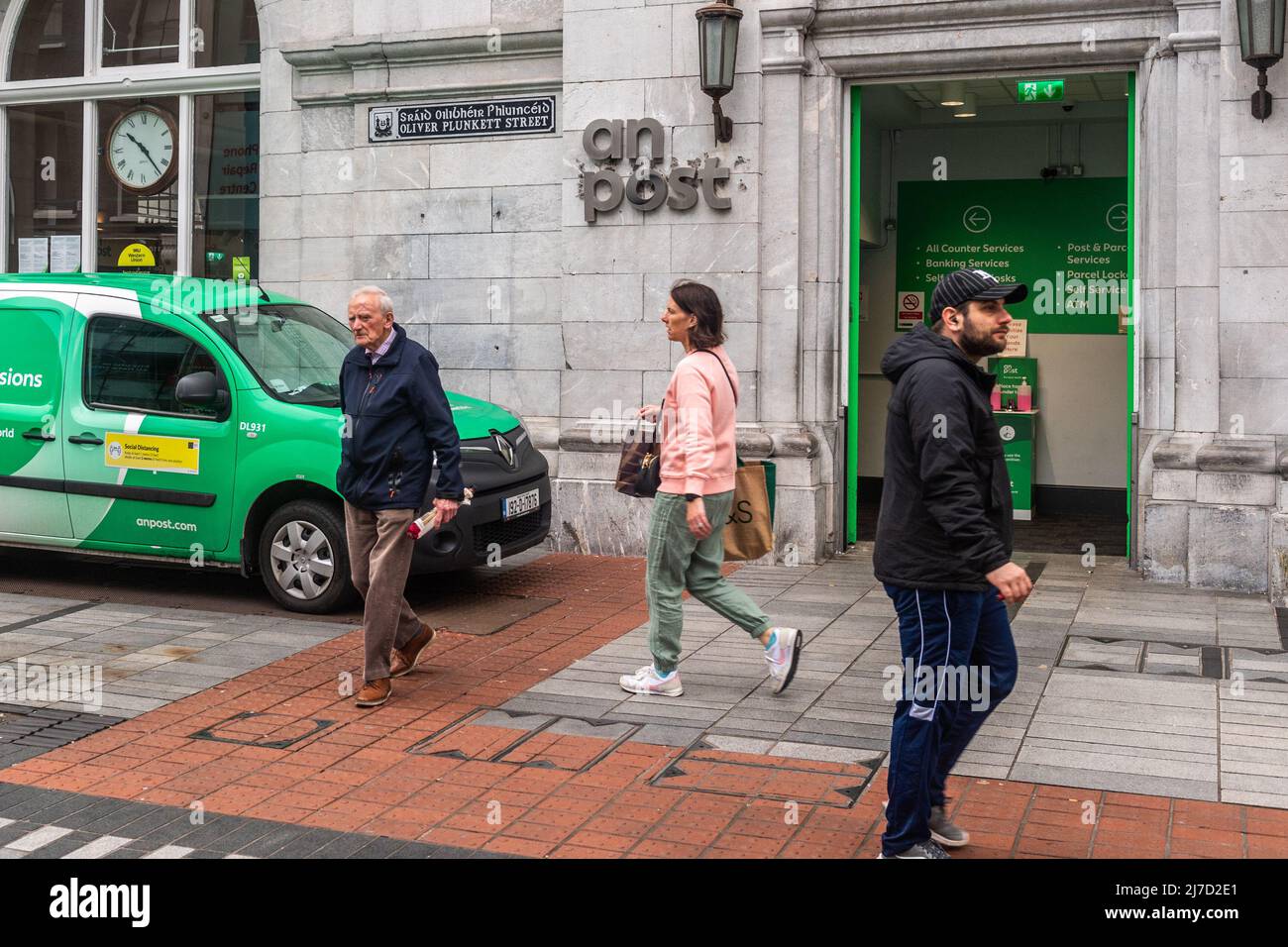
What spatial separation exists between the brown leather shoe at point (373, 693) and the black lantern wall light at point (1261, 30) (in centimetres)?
655

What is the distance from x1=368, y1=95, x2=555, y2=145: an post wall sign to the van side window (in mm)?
3735

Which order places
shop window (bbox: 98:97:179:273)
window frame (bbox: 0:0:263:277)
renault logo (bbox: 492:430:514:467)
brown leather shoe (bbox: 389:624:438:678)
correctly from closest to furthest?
brown leather shoe (bbox: 389:624:438:678), renault logo (bbox: 492:430:514:467), window frame (bbox: 0:0:263:277), shop window (bbox: 98:97:179:273)

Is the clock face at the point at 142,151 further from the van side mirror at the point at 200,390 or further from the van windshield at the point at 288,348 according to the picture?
the van side mirror at the point at 200,390

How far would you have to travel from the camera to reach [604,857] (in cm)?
486

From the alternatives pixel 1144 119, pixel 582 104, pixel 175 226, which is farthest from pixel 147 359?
pixel 1144 119

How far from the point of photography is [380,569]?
6699mm

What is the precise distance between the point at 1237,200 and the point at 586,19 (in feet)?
16.0

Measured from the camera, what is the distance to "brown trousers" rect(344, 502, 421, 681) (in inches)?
265

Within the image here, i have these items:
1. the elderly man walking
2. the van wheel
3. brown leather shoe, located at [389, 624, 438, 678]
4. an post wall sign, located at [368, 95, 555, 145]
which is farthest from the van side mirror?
an post wall sign, located at [368, 95, 555, 145]

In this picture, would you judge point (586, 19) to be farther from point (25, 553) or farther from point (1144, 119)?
point (25, 553)

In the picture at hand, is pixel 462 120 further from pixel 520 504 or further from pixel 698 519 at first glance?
pixel 698 519

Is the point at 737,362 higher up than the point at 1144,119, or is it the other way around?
the point at 1144,119

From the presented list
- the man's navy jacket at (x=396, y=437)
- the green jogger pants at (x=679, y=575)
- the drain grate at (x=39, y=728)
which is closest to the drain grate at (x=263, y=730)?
the drain grate at (x=39, y=728)

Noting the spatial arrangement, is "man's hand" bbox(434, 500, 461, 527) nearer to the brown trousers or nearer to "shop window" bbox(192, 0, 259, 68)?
the brown trousers
